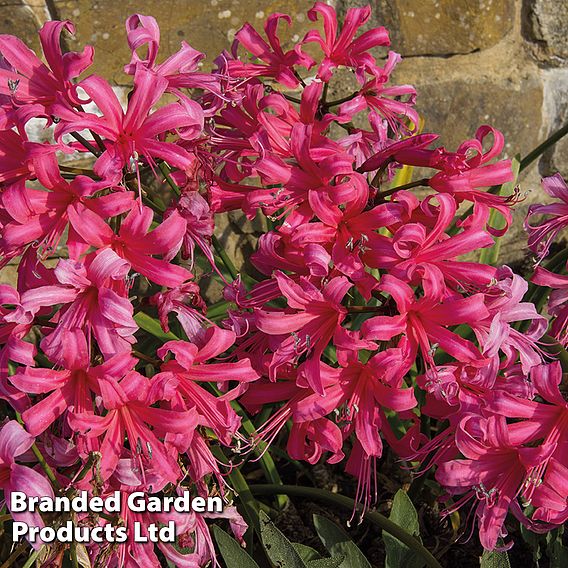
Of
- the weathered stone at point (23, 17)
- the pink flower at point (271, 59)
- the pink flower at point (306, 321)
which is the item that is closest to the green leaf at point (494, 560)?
the pink flower at point (306, 321)

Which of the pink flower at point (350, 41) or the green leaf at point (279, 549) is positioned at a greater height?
the pink flower at point (350, 41)

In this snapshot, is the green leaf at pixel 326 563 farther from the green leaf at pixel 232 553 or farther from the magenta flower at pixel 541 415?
the magenta flower at pixel 541 415

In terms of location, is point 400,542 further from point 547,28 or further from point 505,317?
point 547,28

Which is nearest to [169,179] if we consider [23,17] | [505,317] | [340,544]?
[505,317]

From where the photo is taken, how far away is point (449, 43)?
2.03m

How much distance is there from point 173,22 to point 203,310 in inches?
38.4

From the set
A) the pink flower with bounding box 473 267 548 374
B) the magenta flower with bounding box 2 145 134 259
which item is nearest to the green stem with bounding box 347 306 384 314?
the pink flower with bounding box 473 267 548 374

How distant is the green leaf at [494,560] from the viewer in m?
1.13

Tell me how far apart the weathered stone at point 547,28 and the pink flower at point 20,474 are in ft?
6.16

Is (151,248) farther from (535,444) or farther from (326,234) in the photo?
(535,444)

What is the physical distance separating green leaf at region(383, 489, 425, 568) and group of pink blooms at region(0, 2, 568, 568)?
4.2 inches

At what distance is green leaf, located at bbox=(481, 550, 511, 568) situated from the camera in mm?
1132

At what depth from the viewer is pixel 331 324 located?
42.5 inches

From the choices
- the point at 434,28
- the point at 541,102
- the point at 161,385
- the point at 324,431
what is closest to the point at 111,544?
the point at 161,385
